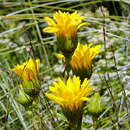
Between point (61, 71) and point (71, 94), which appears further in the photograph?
point (61, 71)

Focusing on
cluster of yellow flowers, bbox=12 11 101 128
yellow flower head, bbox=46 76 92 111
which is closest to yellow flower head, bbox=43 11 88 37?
cluster of yellow flowers, bbox=12 11 101 128

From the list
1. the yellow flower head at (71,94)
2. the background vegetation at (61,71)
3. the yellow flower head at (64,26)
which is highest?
the yellow flower head at (64,26)

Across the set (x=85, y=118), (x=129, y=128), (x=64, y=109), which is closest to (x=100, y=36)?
(x=85, y=118)

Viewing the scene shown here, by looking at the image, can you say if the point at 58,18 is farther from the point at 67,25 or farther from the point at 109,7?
the point at 109,7

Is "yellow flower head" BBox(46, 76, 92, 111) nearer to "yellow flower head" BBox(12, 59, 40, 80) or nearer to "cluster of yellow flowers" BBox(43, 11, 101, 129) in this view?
"cluster of yellow flowers" BBox(43, 11, 101, 129)

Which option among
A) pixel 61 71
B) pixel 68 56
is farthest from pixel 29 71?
pixel 61 71

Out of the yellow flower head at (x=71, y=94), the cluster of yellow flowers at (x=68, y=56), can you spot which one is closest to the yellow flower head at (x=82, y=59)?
the cluster of yellow flowers at (x=68, y=56)

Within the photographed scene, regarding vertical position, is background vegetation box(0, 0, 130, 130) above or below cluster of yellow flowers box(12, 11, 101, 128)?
below

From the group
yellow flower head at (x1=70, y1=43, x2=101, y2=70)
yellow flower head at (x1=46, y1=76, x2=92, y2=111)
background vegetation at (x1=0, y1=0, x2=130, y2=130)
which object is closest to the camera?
yellow flower head at (x1=46, y1=76, x2=92, y2=111)

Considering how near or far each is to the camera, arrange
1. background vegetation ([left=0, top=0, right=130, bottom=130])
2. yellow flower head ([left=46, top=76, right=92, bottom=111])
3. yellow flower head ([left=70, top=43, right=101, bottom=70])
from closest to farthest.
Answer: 1. yellow flower head ([left=46, top=76, right=92, bottom=111])
2. yellow flower head ([left=70, top=43, right=101, bottom=70])
3. background vegetation ([left=0, top=0, right=130, bottom=130])

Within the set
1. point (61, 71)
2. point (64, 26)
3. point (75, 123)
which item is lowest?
point (61, 71)

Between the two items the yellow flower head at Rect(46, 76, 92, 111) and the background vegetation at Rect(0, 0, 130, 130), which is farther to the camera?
the background vegetation at Rect(0, 0, 130, 130)

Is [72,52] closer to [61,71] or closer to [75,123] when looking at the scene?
[75,123]

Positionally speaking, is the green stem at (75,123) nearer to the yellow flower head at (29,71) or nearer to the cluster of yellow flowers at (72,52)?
the cluster of yellow flowers at (72,52)
